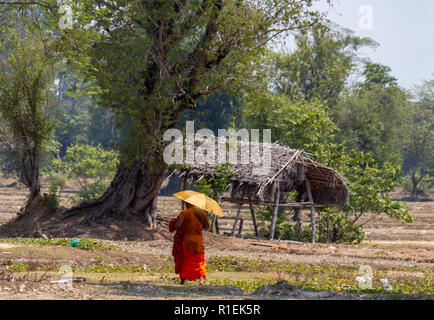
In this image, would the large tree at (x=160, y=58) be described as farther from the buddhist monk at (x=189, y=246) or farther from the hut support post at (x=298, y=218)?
the buddhist monk at (x=189, y=246)

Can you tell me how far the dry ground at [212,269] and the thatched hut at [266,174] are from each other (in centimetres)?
166

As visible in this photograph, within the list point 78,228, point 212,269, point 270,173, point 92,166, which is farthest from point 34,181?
point 92,166

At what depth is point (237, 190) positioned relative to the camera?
19.9 meters

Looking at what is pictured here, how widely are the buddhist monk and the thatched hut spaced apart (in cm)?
847

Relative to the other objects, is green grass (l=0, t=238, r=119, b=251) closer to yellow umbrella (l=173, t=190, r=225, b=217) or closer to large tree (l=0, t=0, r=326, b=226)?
large tree (l=0, t=0, r=326, b=226)

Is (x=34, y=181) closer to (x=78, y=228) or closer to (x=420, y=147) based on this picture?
(x=78, y=228)

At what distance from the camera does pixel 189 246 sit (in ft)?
33.0

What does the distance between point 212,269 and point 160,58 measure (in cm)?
700

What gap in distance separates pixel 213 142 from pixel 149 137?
404cm

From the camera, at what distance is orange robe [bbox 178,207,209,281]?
10016 millimetres

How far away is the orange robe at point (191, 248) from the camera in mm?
10016

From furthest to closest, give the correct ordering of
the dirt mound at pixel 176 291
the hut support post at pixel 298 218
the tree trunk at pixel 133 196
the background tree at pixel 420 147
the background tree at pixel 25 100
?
the background tree at pixel 420 147
the hut support post at pixel 298 218
the background tree at pixel 25 100
the tree trunk at pixel 133 196
the dirt mound at pixel 176 291

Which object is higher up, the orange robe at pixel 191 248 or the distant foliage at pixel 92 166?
the distant foliage at pixel 92 166

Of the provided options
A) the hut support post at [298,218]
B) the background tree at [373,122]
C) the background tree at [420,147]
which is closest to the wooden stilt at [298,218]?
the hut support post at [298,218]
